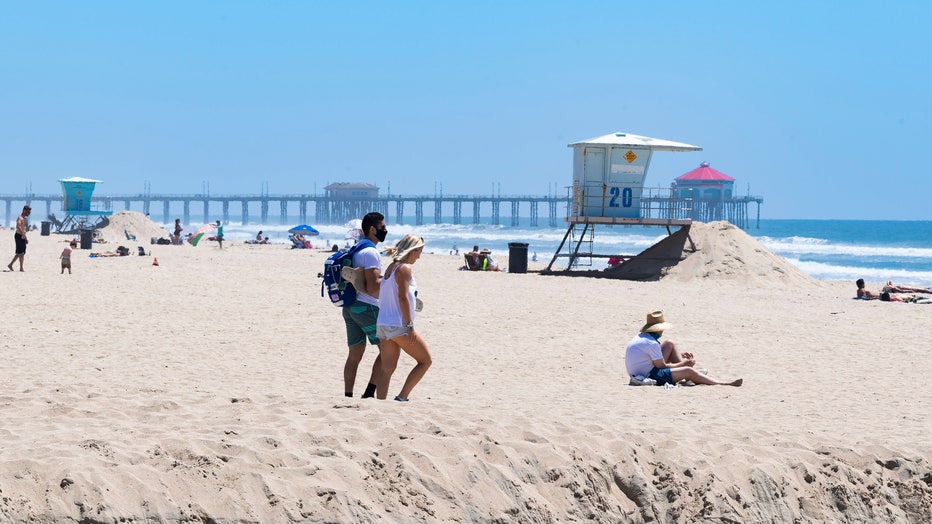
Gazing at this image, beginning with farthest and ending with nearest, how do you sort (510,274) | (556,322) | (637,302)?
1. (510,274)
2. (637,302)
3. (556,322)

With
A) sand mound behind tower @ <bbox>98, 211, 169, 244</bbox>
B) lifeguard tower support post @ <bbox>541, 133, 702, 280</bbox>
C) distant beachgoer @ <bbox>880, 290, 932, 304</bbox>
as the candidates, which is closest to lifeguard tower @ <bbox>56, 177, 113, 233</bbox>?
sand mound behind tower @ <bbox>98, 211, 169, 244</bbox>

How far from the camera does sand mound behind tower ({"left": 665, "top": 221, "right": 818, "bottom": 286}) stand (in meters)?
19.7

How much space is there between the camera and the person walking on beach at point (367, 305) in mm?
6109

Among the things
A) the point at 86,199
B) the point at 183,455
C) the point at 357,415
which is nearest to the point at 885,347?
the point at 357,415

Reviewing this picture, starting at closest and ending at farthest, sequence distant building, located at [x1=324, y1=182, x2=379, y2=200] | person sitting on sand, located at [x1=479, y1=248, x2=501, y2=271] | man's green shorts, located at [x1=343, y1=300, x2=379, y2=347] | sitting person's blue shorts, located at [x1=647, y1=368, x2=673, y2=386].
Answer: man's green shorts, located at [x1=343, y1=300, x2=379, y2=347] < sitting person's blue shorts, located at [x1=647, y1=368, x2=673, y2=386] < person sitting on sand, located at [x1=479, y1=248, x2=501, y2=271] < distant building, located at [x1=324, y1=182, x2=379, y2=200]

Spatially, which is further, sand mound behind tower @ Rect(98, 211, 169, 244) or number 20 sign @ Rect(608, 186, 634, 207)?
sand mound behind tower @ Rect(98, 211, 169, 244)

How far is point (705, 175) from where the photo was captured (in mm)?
100000

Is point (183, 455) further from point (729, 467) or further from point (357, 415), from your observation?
point (729, 467)

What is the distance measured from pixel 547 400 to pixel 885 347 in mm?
5101

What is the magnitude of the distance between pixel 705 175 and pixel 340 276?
9724 cm

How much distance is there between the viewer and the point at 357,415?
536 centimetres

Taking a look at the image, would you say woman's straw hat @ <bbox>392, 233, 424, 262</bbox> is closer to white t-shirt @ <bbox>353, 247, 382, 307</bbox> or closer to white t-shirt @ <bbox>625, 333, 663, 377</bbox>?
white t-shirt @ <bbox>353, 247, 382, 307</bbox>

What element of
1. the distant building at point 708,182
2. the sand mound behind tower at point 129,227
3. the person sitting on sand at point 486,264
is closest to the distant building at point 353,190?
the distant building at point 708,182

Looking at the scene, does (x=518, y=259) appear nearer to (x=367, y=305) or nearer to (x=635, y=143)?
(x=635, y=143)
